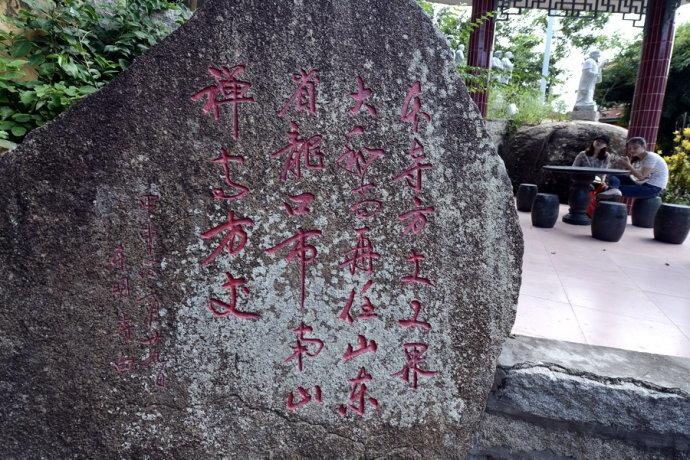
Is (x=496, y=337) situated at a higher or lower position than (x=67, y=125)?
lower

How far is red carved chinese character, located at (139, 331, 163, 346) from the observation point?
Answer: 1499 mm

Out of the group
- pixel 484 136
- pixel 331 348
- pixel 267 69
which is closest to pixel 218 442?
pixel 331 348

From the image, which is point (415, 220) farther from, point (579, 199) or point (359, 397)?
point (579, 199)

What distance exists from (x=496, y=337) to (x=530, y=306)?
4.28ft

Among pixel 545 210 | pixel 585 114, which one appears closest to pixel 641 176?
pixel 545 210

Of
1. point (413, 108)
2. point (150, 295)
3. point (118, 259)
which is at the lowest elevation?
point (150, 295)

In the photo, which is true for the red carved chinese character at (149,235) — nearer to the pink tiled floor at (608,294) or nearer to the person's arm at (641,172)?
the pink tiled floor at (608,294)

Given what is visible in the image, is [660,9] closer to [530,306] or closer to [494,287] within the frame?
[530,306]

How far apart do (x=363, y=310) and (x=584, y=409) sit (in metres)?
0.96

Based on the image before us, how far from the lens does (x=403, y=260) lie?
1.53 metres

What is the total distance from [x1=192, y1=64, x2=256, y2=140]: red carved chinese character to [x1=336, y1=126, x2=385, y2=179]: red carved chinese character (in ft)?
1.18

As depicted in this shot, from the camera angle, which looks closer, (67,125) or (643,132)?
(67,125)

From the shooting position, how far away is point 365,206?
150 centimetres

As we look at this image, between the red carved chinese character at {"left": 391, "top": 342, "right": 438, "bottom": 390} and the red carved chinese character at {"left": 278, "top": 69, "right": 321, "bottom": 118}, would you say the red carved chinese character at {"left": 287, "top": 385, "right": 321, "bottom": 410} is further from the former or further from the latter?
the red carved chinese character at {"left": 278, "top": 69, "right": 321, "bottom": 118}
